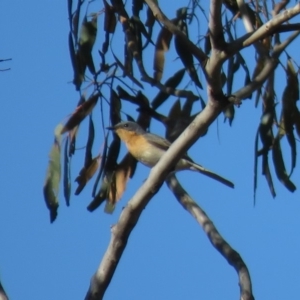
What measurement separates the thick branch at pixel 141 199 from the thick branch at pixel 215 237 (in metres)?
0.39

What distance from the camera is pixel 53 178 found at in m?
3.36

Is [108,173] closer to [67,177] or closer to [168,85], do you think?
[67,177]

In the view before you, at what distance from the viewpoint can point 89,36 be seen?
12.5 ft

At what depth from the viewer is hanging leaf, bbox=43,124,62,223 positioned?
10.7 ft

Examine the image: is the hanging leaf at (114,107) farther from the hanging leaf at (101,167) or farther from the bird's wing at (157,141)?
the bird's wing at (157,141)

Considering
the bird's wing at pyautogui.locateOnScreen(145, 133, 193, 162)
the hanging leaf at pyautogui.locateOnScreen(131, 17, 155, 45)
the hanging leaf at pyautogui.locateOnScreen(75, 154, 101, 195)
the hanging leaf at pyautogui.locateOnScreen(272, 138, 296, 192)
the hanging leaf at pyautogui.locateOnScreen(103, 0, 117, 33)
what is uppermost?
the hanging leaf at pyautogui.locateOnScreen(103, 0, 117, 33)

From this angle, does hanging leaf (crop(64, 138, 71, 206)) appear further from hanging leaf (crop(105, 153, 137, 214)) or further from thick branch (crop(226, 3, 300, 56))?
thick branch (crop(226, 3, 300, 56))

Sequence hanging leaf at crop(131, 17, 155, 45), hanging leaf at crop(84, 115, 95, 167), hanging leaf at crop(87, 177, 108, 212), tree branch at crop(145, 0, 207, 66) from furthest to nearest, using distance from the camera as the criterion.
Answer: hanging leaf at crop(131, 17, 155, 45)
hanging leaf at crop(84, 115, 95, 167)
hanging leaf at crop(87, 177, 108, 212)
tree branch at crop(145, 0, 207, 66)

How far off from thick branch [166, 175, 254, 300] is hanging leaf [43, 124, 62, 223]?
43 centimetres

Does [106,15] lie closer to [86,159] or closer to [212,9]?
[86,159]

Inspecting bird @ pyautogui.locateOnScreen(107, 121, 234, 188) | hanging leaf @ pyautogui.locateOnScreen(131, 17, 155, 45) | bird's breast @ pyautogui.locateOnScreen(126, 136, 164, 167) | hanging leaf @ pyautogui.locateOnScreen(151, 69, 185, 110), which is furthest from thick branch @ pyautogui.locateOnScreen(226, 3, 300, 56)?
bird's breast @ pyautogui.locateOnScreen(126, 136, 164, 167)

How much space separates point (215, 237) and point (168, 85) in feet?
2.63

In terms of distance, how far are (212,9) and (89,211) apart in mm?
1014

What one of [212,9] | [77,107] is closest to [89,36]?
[77,107]
